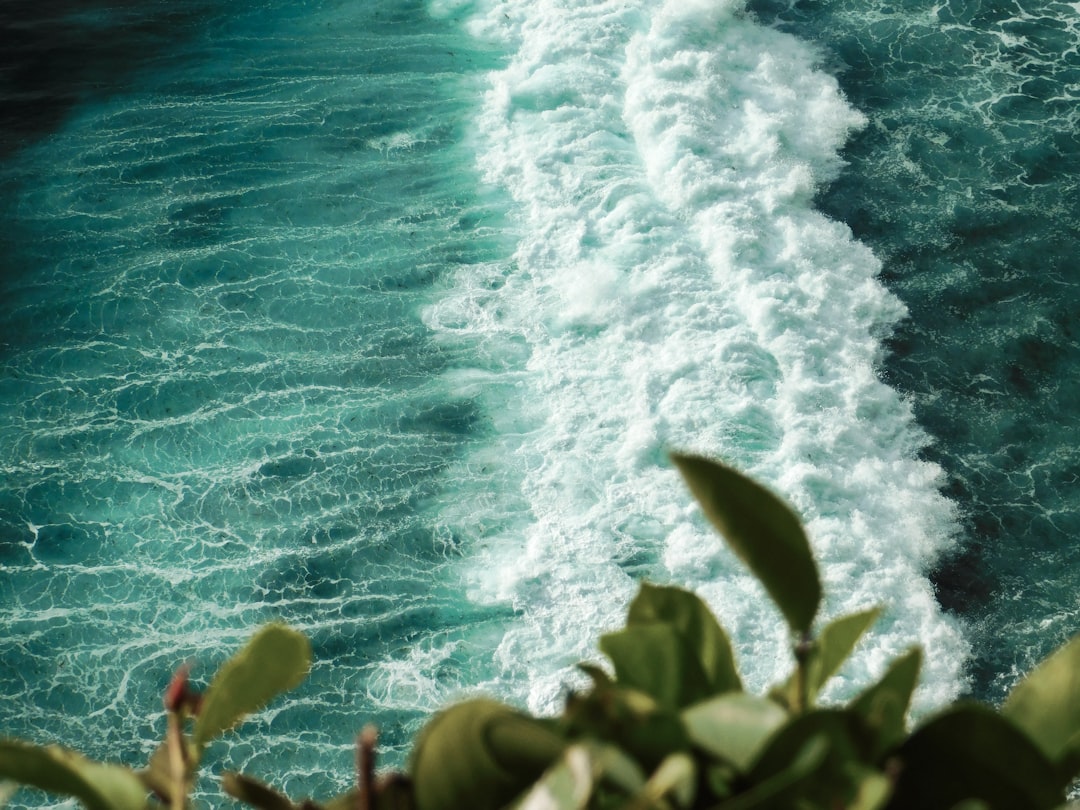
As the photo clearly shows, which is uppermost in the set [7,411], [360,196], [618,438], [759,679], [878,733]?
[878,733]

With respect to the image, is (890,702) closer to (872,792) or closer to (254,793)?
(872,792)

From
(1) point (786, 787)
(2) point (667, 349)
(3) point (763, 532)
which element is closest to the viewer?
(1) point (786, 787)

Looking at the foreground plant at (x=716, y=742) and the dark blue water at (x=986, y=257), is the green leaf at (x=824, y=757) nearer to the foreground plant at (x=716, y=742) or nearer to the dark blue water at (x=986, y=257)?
the foreground plant at (x=716, y=742)

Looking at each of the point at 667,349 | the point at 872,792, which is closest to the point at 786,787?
the point at 872,792

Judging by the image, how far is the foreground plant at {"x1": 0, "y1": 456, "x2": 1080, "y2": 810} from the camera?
0.49 m

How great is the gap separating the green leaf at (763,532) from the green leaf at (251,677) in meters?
0.24

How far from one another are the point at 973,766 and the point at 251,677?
392mm

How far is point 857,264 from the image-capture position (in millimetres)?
5383

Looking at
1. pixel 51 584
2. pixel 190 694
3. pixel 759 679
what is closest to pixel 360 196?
pixel 51 584

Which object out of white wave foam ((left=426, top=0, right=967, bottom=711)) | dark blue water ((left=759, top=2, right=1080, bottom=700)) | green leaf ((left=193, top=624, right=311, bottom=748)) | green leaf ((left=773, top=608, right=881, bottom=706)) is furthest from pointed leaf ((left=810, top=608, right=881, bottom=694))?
dark blue water ((left=759, top=2, right=1080, bottom=700))

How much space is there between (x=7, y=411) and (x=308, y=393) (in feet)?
4.35

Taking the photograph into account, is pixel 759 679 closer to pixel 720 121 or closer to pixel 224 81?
pixel 720 121

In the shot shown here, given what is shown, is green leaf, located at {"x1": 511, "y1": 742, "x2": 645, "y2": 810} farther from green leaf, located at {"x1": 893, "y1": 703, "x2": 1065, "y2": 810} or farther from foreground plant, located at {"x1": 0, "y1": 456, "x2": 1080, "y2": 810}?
green leaf, located at {"x1": 893, "y1": 703, "x2": 1065, "y2": 810}

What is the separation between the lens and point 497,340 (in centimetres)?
482
